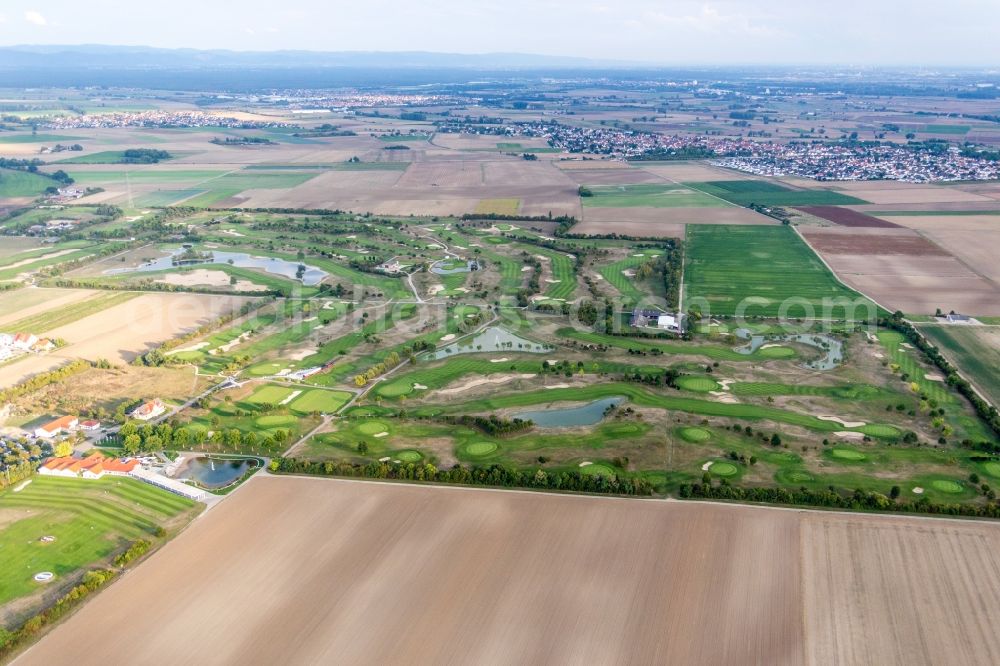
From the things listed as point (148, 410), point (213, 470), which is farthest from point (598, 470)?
point (148, 410)

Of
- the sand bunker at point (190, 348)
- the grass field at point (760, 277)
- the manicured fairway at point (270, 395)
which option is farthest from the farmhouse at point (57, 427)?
the grass field at point (760, 277)

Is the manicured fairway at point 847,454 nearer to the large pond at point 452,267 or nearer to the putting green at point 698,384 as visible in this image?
the putting green at point 698,384

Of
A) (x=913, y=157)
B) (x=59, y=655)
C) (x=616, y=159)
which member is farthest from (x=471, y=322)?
(x=913, y=157)

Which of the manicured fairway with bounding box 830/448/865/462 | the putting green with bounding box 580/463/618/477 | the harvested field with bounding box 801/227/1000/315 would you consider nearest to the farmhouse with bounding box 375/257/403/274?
the putting green with bounding box 580/463/618/477

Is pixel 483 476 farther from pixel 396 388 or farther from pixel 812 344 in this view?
pixel 812 344

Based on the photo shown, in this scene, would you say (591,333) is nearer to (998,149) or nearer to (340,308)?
(340,308)
